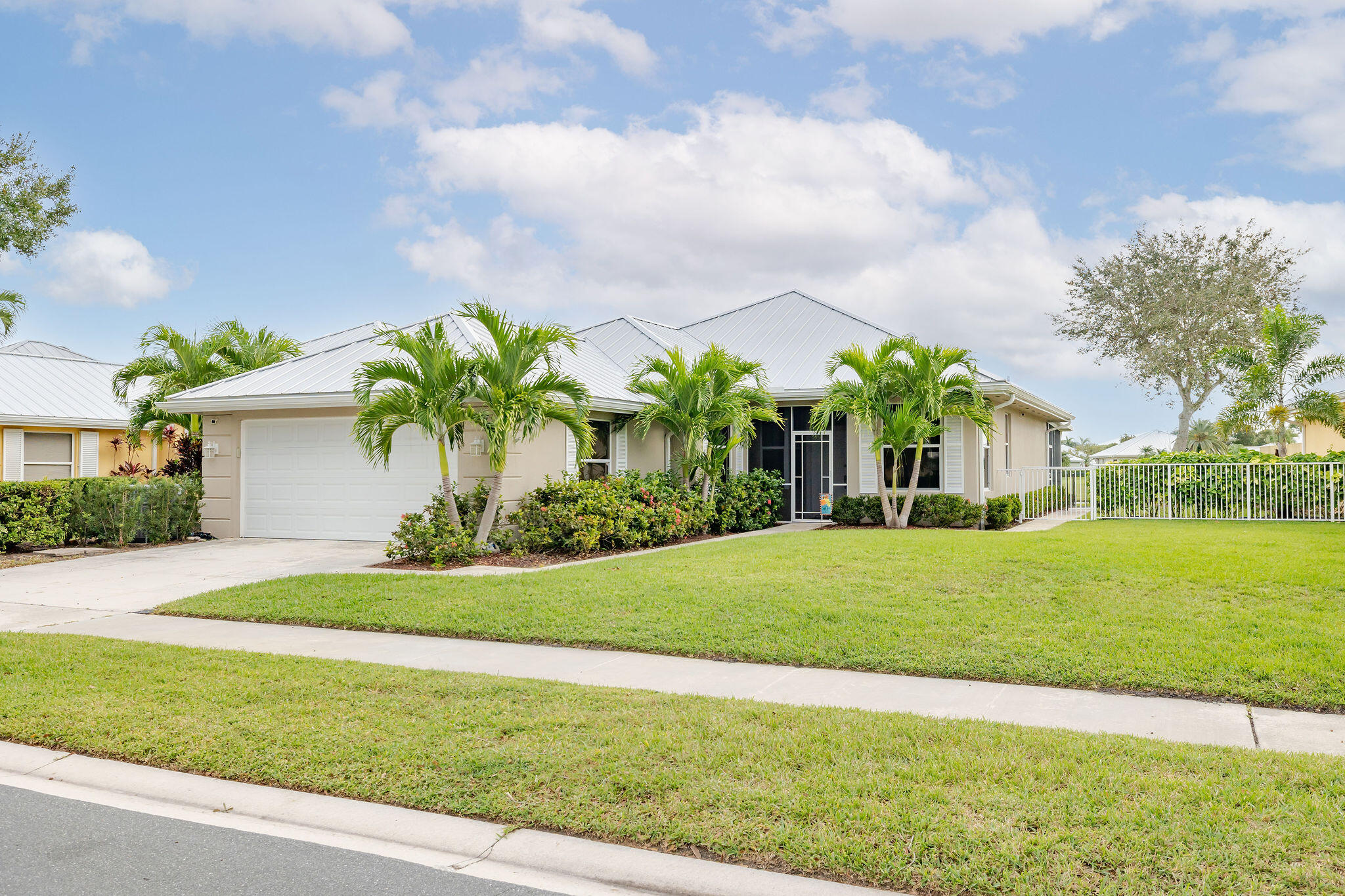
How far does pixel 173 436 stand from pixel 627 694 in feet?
58.4

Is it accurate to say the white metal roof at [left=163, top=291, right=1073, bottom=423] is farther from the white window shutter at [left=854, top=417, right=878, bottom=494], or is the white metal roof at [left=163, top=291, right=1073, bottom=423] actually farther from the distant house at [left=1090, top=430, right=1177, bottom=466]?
the distant house at [left=1090, top=430, right=1177, bottom=466]

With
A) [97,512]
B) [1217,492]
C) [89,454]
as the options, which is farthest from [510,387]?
[89,454]

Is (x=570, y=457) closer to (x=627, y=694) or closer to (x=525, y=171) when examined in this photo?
(x=525, y=171)

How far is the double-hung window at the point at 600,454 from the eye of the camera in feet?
56.5

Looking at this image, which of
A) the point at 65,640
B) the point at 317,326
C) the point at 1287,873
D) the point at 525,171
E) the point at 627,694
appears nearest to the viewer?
the point at 1287,873

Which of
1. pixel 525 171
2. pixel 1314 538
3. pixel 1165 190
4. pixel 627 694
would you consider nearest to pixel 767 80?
pixel 525 171

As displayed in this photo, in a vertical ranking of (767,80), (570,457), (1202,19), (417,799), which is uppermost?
(1202,19)

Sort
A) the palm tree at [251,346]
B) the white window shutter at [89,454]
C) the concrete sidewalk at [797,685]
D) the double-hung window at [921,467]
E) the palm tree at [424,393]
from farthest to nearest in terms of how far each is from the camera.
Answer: the white window shutter at [89,454] → the palm tree at [251,346] → the double-hung window at [921,467] → the palm tree at [424,393] → the concrete sidewalk at [797,685]

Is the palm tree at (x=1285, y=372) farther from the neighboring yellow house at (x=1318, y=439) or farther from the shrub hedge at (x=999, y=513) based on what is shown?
the shrub hedge at (x=999, y=513)

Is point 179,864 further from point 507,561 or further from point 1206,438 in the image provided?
point 1206,438

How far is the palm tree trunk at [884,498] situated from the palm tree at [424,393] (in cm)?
828

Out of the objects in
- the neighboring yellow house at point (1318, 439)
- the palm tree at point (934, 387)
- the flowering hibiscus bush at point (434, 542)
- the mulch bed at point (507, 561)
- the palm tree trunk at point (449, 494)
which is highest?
the palm tree at point (934, 387)

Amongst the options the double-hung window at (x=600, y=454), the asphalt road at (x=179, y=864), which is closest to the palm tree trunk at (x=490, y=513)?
the double-hung window at (x=600, y=454)

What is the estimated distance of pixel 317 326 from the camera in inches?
1007
